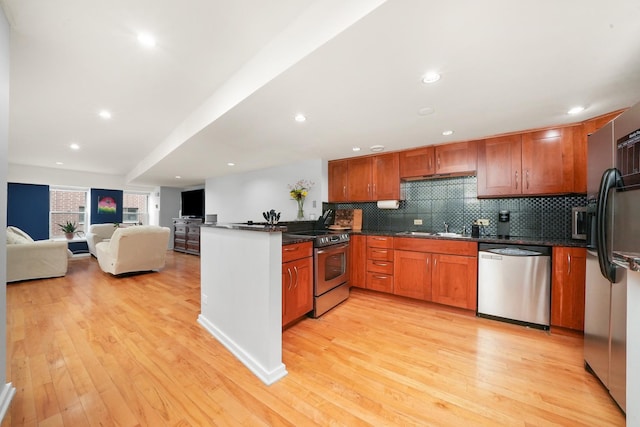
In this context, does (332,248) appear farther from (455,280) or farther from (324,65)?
(324,65)

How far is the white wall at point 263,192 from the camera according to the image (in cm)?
412

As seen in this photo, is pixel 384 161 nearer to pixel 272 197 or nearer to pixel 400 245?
pixel 400 245

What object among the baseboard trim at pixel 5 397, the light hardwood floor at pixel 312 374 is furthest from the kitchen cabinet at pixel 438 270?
the baseboard trim at pixel 5 397

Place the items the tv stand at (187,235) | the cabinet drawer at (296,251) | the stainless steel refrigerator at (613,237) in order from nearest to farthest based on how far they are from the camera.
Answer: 1. the stainless steel refrigerator at (613,237)
2. the cabinet drawer at (296,251)
3. the tv stand at (187,235)

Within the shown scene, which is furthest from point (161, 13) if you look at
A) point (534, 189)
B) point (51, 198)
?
point (51, 198)

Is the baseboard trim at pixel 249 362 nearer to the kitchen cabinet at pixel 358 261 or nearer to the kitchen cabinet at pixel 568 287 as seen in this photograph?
the kitchen cabinet at pixel 358 261

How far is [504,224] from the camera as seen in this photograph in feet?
9.36

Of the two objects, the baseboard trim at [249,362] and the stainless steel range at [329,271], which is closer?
the baseboard trim at [249,362]

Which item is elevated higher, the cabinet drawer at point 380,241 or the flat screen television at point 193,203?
the flat screen television at point 193,203

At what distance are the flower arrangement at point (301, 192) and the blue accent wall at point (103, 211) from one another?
5955 mm

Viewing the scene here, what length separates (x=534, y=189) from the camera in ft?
8.55

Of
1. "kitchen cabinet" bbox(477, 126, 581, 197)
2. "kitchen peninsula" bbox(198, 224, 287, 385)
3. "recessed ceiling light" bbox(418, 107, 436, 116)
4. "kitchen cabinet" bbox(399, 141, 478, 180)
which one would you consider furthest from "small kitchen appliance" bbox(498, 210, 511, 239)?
"kitchen peninsula" bbox(198, 224, 287, 385)

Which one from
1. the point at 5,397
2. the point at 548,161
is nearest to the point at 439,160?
the point at 548,161

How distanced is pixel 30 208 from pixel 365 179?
789 cm
